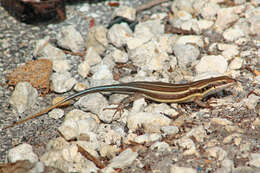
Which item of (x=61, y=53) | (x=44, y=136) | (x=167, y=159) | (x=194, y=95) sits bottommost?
(x=167, y=159)

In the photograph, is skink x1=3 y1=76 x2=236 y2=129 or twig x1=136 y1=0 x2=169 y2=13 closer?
skink x1=3 y1=76 x2=236 y2=129

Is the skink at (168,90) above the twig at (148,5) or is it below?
below

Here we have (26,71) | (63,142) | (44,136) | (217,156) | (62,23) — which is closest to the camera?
(217,156)

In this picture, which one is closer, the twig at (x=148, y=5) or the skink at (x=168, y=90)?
the skink at (x=168, y=90)

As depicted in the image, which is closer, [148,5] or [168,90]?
[168,90]

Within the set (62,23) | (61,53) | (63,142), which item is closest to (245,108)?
(63,142)

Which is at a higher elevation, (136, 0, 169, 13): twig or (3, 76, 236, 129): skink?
(136, 0, 169, 13): twig

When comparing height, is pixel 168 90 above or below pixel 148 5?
below

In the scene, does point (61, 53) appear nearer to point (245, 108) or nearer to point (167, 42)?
point (167, 42)
